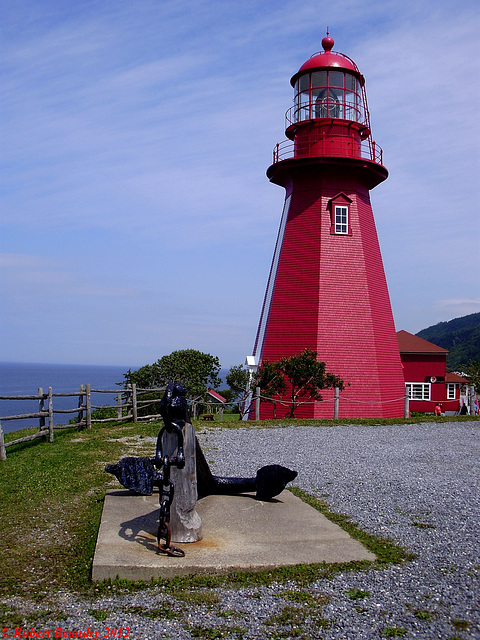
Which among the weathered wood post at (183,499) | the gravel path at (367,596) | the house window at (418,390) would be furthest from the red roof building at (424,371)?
the weathered wood post at (183,499)

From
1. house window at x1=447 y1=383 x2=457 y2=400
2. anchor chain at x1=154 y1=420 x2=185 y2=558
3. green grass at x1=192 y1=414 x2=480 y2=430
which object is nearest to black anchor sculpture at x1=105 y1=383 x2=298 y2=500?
anchor chain at x1=154 y1=420 x2=185 y2=558

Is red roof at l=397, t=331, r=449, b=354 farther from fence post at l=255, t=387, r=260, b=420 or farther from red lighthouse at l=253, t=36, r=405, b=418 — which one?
fence post at l=255, t=387, r=260, b=420

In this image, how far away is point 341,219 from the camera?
2036cm

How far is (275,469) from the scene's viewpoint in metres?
7.21

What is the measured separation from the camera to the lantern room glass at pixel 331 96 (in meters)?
20.5

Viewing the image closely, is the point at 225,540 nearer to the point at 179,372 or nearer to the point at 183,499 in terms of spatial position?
the point at 183,499

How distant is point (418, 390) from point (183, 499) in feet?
87.3

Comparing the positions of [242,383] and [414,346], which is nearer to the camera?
[242,383]

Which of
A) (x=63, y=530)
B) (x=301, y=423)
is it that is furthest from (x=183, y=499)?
(x=301, y=423)

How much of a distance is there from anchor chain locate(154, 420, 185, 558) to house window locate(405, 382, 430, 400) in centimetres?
2618

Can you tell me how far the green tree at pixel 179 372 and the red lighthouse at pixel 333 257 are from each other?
13337mm

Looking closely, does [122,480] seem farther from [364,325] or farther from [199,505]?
[364,325]

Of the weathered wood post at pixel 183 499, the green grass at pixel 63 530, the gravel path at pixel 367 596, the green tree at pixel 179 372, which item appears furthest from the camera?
the green tree at pixel 179 372

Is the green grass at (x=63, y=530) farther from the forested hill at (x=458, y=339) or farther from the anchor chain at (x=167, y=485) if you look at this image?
the forested hill at (x=458, y=339)
